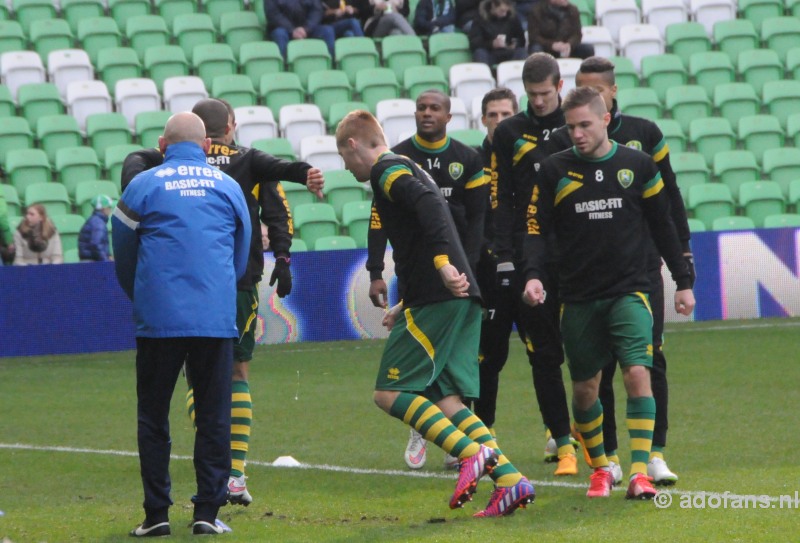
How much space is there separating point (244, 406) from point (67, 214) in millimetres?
10006

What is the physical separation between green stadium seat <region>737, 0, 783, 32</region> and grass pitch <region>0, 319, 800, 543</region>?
28.1 ft

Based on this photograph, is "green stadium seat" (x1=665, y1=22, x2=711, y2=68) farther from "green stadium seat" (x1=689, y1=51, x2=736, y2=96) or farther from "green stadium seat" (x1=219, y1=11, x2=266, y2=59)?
"green stadium seat" (x1=219, y1=11, x2=266, y2=59)

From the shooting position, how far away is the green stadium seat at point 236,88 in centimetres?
1914

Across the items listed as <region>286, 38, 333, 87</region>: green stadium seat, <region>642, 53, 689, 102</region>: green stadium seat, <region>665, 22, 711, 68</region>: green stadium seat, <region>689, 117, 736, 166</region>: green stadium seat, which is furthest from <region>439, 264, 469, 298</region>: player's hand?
<region>665, 22, 711, 68</region>: green stadium seat

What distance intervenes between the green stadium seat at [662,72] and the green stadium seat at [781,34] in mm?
1662

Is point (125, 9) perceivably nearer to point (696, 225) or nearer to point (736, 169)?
point (696, 225)

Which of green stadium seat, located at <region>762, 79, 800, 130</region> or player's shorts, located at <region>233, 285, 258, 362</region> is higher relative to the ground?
green stadium seat, located at <region>762, 79, 800, 130</region>

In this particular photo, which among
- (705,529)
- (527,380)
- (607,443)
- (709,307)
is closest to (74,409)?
(527,380)

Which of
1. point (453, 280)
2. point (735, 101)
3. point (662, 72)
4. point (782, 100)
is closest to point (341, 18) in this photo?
point (662, 72)

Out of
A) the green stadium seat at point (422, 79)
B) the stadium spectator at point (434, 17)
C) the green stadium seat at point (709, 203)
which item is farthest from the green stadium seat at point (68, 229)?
the green stadium seat at point (709, 203)

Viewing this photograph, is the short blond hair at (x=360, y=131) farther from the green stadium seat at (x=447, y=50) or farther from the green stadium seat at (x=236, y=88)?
the green stadium seat at (x=447, y=50)

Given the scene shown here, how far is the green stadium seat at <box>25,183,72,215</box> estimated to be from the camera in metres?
17.2

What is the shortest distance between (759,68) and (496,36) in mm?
3960

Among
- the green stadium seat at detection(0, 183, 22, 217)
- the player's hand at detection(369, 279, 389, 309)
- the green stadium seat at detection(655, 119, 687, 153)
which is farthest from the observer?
the green stadium seat at detection(655, 119, 687, 153)
